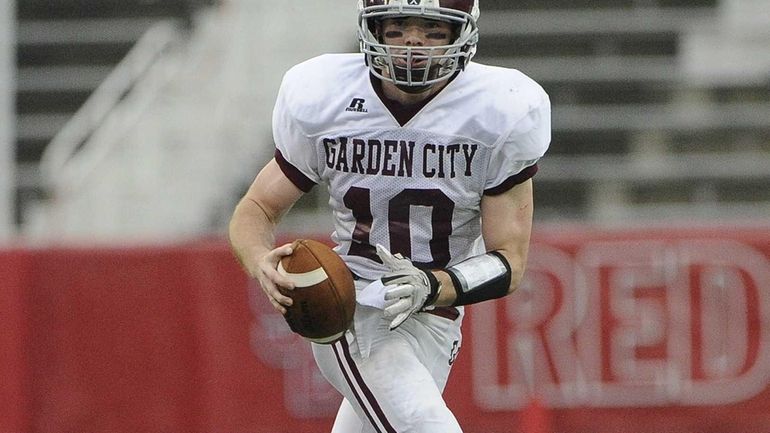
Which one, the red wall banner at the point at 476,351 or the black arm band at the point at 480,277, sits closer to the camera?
the black arm band at the point at 480,277

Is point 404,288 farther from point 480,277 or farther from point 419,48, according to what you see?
point 419,48

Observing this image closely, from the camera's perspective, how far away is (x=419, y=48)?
3.39 m

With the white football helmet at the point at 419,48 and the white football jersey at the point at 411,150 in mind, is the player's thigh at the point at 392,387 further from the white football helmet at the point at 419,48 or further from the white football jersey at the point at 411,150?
the white football helmet at the point at 419,48

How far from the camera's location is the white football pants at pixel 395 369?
3.41m

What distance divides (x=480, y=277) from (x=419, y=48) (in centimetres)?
54

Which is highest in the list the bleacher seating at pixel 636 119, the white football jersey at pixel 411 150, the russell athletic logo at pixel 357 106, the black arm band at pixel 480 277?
the russell athletic logo at pixel 357 106

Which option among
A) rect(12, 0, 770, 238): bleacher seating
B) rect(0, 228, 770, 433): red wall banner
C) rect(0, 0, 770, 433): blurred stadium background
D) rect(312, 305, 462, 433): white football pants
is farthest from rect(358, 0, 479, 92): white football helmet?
rect(12, 0, 770, 238): bleacher seating

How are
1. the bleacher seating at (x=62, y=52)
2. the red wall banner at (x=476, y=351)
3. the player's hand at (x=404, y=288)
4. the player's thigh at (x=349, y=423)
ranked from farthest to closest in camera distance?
the bleacher seating at (x=62, y=52) < the red wall banner at (x=476, y=351) < the player's thigh at (x=349, y=423) < the player's hand at (x=404, y=288)

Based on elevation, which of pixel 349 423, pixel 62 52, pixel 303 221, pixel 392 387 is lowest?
pixel 303 221

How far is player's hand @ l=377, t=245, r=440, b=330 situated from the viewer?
324 centimetres

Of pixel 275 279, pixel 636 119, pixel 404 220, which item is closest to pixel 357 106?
pixel 404 220

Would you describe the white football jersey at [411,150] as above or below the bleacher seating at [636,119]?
above

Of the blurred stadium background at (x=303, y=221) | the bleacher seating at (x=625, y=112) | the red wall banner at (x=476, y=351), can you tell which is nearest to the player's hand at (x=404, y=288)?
the blurred stadium background at (x=303, y=221)

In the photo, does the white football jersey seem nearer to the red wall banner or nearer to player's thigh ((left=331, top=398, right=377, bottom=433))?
player's thigh ((left=331, top=398, right=377, bottom=433))
